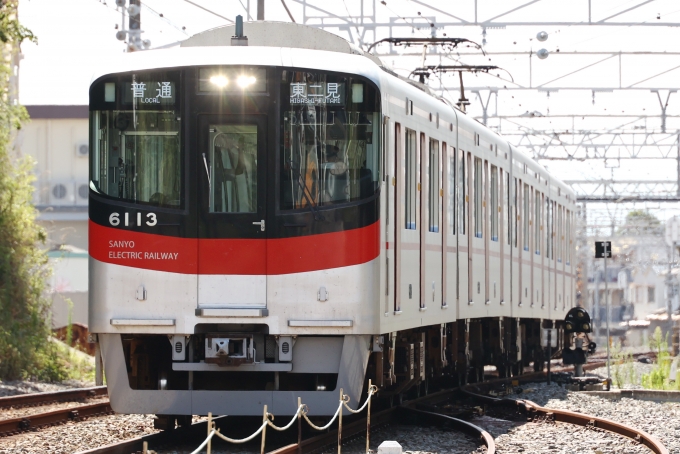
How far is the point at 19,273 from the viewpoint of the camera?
19.5m

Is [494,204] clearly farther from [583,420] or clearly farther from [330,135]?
[330,135]

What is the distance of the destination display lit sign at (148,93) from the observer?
374 inches

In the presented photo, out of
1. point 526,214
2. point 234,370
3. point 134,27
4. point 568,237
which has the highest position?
point 134,27

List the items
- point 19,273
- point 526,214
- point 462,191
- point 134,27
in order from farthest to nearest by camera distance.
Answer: point 134,27, point 19,273, point 526,214, point 462,191

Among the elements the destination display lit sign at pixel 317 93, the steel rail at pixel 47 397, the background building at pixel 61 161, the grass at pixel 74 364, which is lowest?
the grass at pixel 74 364

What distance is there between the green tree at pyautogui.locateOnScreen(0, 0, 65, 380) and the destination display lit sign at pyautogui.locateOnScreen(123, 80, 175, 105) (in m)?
9.91

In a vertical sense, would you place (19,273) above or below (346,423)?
above

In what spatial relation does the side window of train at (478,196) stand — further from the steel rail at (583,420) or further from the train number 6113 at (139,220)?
the train number 6113 at (139,220)

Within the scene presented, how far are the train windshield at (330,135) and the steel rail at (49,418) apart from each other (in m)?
3.67

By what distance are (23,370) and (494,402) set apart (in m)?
8.14

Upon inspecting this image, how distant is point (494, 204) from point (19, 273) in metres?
8.12

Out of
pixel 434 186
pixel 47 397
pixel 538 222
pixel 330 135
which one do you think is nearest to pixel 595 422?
pixel 434 186

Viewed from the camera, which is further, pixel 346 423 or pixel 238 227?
pixel 346 423

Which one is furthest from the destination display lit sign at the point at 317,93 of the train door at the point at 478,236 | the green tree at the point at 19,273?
the green tree at the point at 19,273
